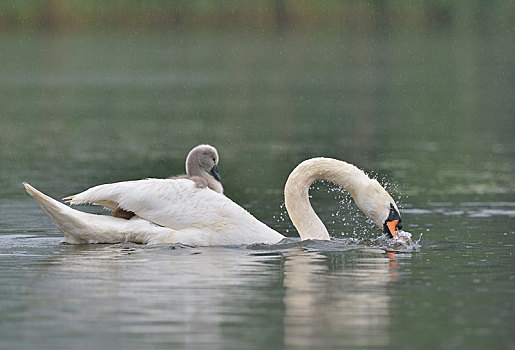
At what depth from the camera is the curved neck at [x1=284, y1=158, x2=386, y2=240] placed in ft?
43.9

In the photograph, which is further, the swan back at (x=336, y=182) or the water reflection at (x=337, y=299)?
the swan back at (x=336, y=182)

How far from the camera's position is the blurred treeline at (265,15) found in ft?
267

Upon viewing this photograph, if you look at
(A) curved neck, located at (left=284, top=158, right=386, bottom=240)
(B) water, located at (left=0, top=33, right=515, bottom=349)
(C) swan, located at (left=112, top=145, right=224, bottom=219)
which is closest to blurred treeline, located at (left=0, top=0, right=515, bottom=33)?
(B) water, located at (left=0, top=33, right=515, bottom=349)

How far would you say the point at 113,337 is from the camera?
8.52 meters

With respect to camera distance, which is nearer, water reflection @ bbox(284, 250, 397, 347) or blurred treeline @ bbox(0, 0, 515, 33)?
water reflection @ bbox(284, 250, 397, 347)

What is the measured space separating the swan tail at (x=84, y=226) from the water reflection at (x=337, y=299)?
1905mm

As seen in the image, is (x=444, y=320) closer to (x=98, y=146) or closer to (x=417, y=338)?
(x=417, y=338)

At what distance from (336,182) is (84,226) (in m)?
2.82

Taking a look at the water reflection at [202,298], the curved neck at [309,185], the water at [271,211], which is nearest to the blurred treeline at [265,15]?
the water at [271,211]

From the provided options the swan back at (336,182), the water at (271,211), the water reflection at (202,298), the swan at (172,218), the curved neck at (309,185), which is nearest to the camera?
the water reflection at (202,298)

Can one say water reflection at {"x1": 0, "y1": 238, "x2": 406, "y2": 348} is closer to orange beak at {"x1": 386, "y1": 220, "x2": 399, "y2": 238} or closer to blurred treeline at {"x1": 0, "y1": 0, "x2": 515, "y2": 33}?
orange beak at {"x1": 386, "y1": 220, "x2": 399, "y2": 238}

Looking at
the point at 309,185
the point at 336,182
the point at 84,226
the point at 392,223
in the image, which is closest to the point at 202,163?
the point at 309,185

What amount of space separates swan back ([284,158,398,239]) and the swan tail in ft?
6.33

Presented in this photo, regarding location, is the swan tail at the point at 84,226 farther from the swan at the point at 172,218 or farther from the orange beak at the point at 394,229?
the orange beak at the point at 394,229
